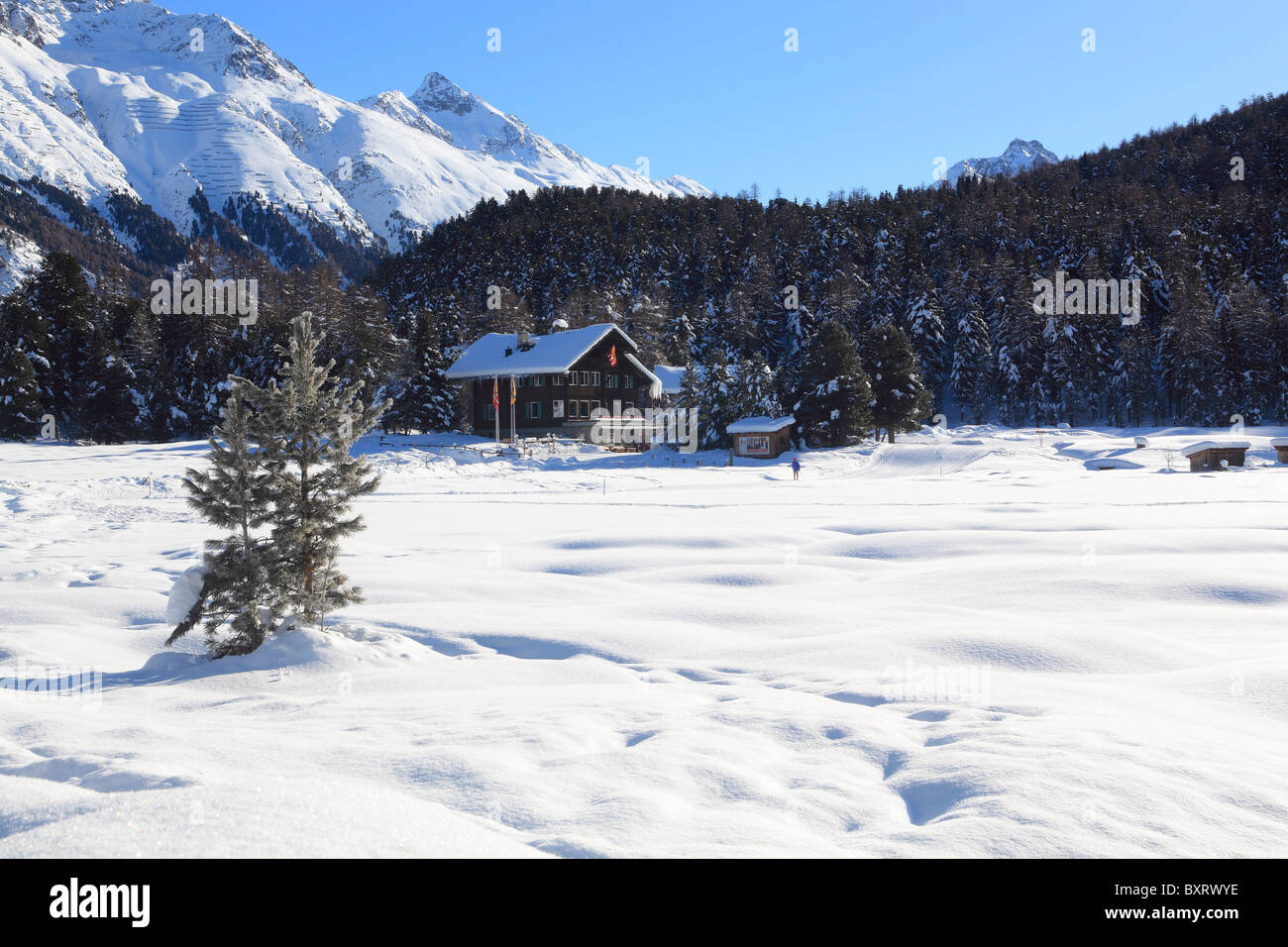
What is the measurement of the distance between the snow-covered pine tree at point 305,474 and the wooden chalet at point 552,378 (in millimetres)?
47191

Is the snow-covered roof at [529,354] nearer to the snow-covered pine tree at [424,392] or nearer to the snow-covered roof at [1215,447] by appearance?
the snow-covered pine tree at [424,392]

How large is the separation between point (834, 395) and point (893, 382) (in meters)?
5.79

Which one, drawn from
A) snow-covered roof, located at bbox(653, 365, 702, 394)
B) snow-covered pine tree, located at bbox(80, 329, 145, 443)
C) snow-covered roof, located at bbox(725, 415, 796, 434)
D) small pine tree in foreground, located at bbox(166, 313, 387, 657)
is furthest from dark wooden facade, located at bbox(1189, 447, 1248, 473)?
snow-covered pine tree, located at bbox(80, 329, 145, 443)

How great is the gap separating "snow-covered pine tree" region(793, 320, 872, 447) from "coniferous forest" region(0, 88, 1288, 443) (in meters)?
0.21

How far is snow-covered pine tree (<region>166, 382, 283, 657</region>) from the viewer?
9.73 meters

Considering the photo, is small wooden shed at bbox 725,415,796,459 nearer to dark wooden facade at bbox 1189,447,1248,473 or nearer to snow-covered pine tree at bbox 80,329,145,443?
dark wooden facade at bbox 1189,447,1248,473

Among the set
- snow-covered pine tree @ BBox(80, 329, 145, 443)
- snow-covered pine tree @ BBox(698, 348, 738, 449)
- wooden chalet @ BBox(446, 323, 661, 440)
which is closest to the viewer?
snow-covered pine tree @ BBox(80, 329, 145, 443)

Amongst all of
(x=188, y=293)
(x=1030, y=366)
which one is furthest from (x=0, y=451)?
(x=1030, y=366)

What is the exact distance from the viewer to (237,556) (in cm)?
984

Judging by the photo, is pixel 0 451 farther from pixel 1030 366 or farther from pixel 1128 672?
pixel 1030 366

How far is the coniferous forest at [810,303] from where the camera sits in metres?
54.0
